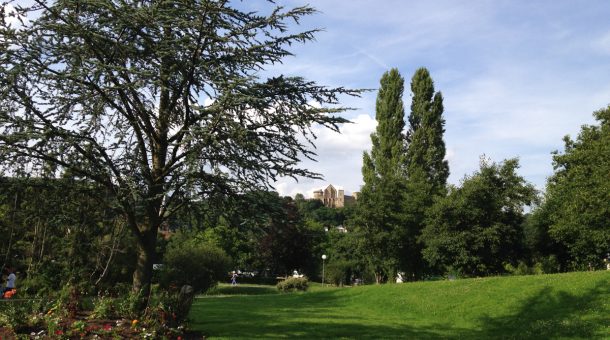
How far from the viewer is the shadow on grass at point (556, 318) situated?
1338cm

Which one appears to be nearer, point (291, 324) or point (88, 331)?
point (88, 331)

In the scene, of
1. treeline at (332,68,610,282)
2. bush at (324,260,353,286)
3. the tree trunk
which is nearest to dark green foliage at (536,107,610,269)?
treeline at (332,68,610,282)

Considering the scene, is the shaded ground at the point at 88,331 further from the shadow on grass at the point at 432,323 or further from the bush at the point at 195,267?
the bush at the point at 195,267

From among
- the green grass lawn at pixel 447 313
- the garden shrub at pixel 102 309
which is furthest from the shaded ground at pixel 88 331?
the green grass lawn at pixel 447 313

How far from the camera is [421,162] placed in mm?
39594

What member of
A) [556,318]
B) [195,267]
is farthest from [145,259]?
[195,267]

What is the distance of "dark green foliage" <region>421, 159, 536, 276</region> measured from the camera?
2798cm

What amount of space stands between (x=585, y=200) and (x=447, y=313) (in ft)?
47.0

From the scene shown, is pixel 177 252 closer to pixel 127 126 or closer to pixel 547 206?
A: pixel 127 126

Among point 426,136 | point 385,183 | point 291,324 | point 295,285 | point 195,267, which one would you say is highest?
point 426,136

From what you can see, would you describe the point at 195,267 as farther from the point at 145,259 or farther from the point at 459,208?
the point at 145,259

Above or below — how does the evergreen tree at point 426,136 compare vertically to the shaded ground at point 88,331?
above

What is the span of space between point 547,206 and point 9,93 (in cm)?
3301

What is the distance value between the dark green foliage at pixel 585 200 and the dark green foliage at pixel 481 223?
2.43 meters
